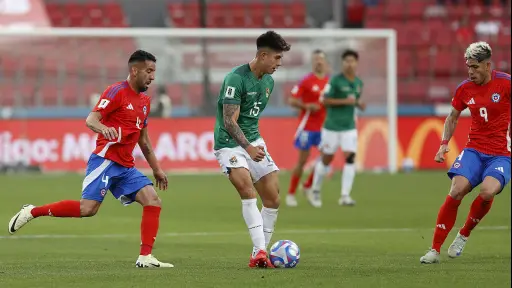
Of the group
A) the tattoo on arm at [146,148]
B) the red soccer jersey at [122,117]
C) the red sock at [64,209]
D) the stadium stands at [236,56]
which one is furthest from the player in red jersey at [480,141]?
the stadium stands at [236,56]

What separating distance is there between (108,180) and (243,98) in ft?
4.95

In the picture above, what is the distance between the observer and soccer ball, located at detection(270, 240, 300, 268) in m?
9.68

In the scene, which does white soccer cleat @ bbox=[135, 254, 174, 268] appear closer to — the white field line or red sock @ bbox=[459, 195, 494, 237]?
red sock @ bbox=[459, 195, 494, 237]

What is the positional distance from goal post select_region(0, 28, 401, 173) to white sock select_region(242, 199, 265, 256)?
1635 cm

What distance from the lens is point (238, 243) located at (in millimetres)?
12578

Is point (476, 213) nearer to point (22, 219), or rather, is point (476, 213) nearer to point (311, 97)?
point (22, 219)

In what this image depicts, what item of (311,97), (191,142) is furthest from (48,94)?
(311,97)

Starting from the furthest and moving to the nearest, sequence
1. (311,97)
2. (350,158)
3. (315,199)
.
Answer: (311,97) → (315,199) → (350,158)

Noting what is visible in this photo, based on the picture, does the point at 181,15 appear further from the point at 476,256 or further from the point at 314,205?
the point at 476,256

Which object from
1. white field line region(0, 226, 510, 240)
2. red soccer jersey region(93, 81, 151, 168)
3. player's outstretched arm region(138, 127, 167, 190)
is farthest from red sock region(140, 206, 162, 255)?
white field line region(0, 226, 510, 240)

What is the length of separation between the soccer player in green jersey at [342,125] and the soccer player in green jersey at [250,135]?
7.70 meters

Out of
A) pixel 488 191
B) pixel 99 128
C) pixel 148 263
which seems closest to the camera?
pixel 99 128

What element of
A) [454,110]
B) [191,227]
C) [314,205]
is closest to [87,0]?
[314,205]

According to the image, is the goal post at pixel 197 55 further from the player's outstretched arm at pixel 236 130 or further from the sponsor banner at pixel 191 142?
the player's outstretched arm at pixel 236 130
